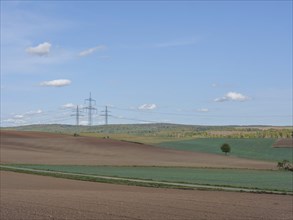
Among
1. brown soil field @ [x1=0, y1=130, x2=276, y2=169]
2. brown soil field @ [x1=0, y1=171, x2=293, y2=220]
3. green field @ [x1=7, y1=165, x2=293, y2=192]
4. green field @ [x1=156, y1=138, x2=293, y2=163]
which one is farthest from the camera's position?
green field @ [x1=156, y1=138, x2=293, y2=163]

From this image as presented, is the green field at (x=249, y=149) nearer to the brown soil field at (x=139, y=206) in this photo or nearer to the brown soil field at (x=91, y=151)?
the brown soil field at (x=91, y=151)

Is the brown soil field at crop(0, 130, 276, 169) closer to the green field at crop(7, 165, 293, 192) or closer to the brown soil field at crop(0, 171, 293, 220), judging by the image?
the green field at crop(7, 165, 293, 192)

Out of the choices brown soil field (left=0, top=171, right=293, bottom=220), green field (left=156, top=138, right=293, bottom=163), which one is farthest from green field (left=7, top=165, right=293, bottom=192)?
green field (left=156, top=138, right=293, bottom=163)

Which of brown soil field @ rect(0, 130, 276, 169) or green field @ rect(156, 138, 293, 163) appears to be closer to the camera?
brown soil field @ rect(0, 130, 276, 169)

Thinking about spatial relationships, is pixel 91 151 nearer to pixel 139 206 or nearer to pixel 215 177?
pixel 215 177

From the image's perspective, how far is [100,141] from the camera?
373 feet

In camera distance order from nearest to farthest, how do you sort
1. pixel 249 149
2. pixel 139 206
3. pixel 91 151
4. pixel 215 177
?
1. pixel 139 206
2. pixel 215 177
3. pixel 91 151
4. pixel 249 149

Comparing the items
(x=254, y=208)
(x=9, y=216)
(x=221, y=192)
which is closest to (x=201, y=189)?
(x=221, y=192)

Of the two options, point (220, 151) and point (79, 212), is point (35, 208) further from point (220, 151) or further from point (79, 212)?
point (220, 151)

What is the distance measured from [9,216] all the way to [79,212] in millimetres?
3333

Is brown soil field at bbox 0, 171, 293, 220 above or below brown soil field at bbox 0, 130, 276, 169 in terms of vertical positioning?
below

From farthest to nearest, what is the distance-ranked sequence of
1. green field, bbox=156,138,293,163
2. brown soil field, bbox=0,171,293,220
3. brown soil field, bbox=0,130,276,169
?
green field, bbox=156,138,293,163, brown soil field, bbox=0,130,276,169, brown soil field, bbox=0,171,293,220

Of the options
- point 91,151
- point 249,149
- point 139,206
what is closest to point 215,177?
point 139,206

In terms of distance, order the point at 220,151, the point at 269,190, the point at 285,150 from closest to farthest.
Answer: the point at 269,190 → the point at 285,150 → the point at 220,151
